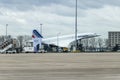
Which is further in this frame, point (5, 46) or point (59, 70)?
point (5, 46)

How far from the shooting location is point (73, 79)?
22984 millimetres

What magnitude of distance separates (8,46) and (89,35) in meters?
33.7

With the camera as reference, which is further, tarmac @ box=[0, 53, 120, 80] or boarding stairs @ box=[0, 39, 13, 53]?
boarding stairs @ box=[0, 39, 13, 53]

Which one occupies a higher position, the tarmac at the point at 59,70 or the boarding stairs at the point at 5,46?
the boarding stairs at the point at 5,46

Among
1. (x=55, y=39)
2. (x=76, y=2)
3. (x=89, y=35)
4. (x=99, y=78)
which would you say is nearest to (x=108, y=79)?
(x=99, y=78)

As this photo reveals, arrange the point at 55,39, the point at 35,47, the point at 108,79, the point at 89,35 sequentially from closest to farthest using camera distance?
the point at 108,79 → the point at 35,47 → the point at 89,35 → the point at 55,39

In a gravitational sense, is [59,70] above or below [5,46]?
below

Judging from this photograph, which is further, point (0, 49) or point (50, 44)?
point (50, 44)

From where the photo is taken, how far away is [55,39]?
16275cm

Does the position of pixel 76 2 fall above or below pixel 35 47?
above

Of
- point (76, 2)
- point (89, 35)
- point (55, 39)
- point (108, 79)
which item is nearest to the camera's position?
point (108, 79)

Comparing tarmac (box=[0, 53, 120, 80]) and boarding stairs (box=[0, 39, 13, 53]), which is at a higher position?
boarding stairs (box=[0, 39, 13, 53])

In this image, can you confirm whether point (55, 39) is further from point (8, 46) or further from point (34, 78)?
point (34, 78)

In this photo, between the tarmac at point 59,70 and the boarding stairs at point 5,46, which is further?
the boarding stairs at point 5,46
